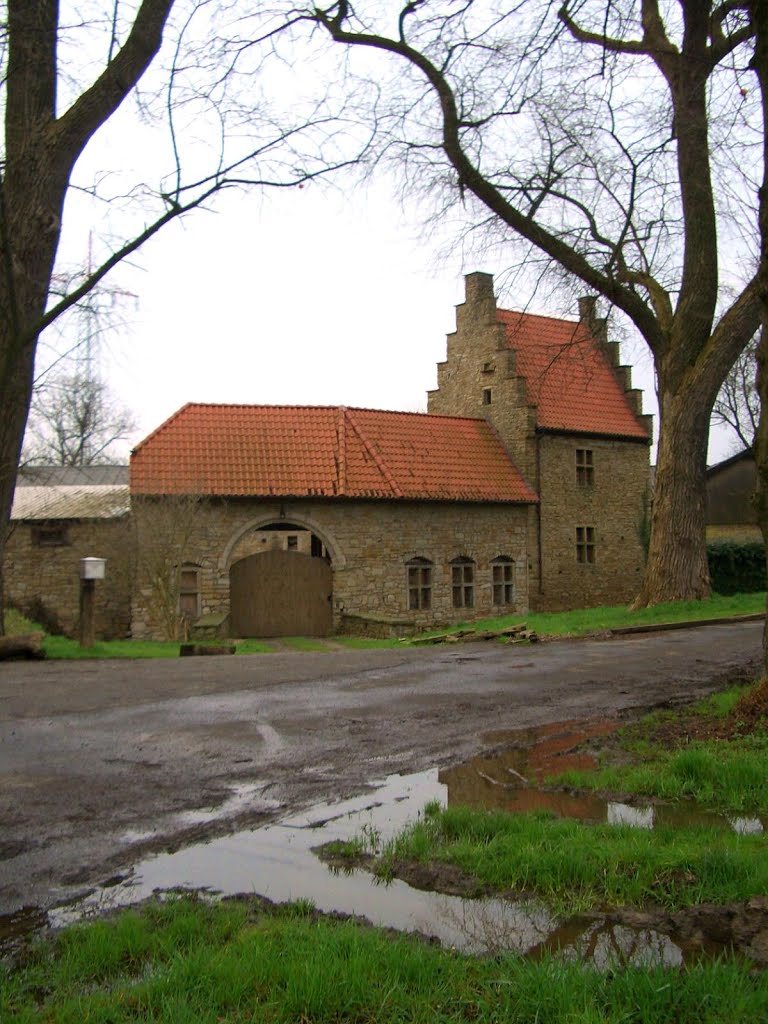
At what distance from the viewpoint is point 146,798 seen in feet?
19.6

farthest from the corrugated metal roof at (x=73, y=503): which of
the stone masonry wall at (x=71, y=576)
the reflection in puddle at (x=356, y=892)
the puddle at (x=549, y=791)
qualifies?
the reflection in puddle at (x=356, y=892)

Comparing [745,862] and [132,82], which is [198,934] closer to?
[745,862]

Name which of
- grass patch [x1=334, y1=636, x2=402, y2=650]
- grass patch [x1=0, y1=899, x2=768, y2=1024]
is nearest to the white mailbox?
grass patch [x1=334, y1=636, x2=402, y2=650]

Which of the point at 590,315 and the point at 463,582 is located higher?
the point at 590,315

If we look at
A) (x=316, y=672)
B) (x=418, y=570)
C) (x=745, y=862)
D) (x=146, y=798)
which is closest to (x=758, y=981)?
(x=745, y=862)

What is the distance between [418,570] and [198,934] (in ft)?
77.3

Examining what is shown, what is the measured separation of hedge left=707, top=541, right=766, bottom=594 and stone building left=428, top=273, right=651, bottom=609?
3507 millimetres

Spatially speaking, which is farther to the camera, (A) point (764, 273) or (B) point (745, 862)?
(A) point (764, 273)

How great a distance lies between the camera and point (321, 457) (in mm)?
27188

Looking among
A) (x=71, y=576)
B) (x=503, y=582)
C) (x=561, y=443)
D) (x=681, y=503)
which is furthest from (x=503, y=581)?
(x=71, y=576)

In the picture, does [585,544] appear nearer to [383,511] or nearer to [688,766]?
[383,511]

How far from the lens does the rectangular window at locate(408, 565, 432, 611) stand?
27.1m

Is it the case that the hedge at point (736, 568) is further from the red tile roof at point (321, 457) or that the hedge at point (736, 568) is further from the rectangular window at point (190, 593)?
the rectangular window at point (190, 593)

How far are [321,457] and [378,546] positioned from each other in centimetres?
308
